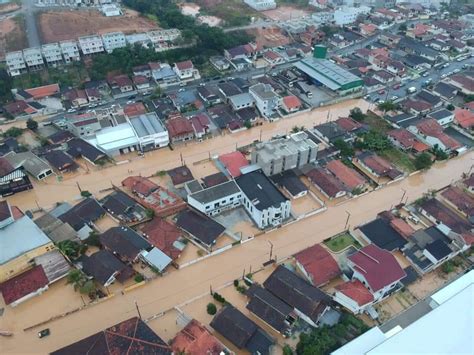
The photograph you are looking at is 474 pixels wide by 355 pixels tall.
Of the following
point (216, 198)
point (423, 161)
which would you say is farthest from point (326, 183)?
point (423, 161)

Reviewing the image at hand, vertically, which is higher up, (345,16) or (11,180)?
(345,16)

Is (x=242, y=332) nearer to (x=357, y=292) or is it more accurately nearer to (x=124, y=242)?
(x=357, y=292)

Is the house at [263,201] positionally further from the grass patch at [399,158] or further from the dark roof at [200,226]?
the grass patch at [399,158]

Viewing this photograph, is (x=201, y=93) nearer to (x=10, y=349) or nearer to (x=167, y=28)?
(x=167, y=28)

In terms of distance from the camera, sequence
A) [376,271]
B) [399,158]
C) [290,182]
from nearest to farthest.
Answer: [376,271] → [290,182] → [399,158]

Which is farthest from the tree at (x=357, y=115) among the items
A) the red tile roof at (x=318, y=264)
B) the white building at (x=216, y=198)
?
the red tile roof at (x=318, y=264)

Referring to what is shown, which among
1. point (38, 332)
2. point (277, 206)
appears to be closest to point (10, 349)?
point (38, 332)

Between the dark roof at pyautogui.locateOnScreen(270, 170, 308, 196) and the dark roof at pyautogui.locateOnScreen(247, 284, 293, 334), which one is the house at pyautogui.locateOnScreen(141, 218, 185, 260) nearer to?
the dark roof at pyautogui.locateOnScreen(247, 284, 293, 334)

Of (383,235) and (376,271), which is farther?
(383,235)
